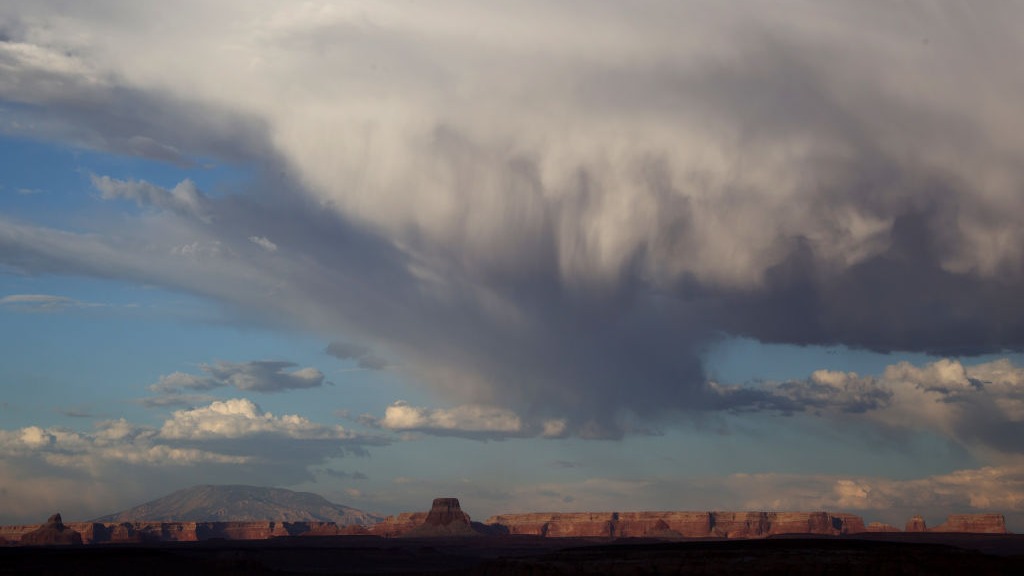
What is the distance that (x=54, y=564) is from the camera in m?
180

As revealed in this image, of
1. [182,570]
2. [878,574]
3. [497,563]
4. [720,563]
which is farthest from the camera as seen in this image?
[182,570]

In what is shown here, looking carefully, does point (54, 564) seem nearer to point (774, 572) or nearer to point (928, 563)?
point (774, 572)

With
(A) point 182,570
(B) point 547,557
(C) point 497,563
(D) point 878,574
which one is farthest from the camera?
(A) point 182,570

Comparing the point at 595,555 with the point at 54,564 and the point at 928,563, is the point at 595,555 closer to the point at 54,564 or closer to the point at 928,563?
the point at 928,563

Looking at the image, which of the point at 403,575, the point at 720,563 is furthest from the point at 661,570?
the point at 403,575

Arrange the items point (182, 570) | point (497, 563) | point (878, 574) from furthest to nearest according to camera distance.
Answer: point (182, 570)
point (497, 563)
point (878, 574)

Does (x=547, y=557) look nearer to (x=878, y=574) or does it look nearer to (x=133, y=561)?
(x=878, y=574)

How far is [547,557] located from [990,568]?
67129 mm

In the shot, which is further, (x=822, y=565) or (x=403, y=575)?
(x=403, y=575)

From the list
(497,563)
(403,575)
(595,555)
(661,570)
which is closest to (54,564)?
(403,575)

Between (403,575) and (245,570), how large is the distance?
27.5 meters

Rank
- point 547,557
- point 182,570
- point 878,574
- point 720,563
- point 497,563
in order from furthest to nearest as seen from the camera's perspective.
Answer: point 182,570 < point 547,557 < point 497,563 < point 720,563 < point 878,574

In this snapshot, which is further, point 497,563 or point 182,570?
point 182,570

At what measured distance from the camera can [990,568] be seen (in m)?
131
